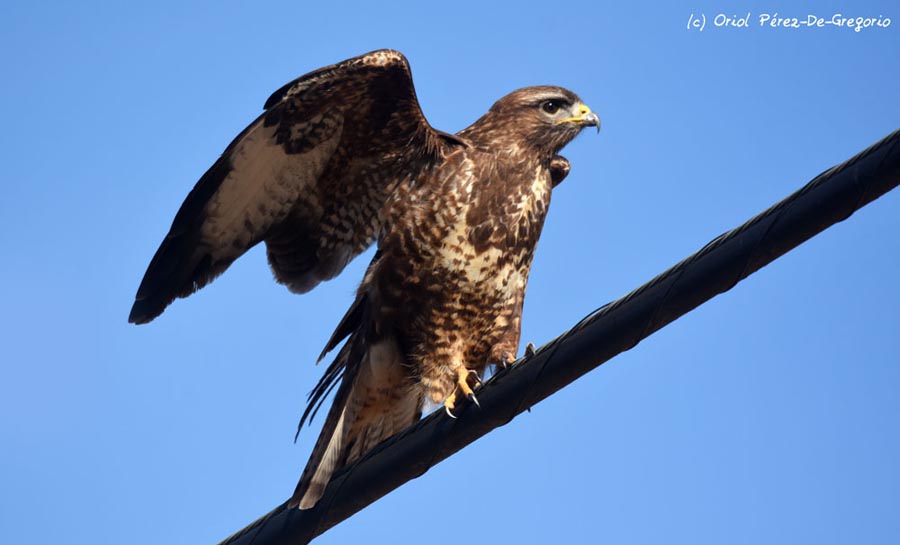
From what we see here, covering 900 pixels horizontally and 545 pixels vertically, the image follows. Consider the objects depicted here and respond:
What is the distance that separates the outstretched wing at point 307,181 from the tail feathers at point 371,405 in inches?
27.5

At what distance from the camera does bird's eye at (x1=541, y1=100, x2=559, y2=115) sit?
22.1 feet

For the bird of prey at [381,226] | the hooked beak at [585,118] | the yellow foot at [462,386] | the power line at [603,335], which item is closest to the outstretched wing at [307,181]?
the bird of prey at [381,226]

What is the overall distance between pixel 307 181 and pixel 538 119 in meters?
1.31

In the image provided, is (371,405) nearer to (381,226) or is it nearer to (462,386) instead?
(462,386)

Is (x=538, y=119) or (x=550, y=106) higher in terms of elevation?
(x=550, y=106)

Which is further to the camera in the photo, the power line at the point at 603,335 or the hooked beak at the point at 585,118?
the hooked beak at the point at 585,118

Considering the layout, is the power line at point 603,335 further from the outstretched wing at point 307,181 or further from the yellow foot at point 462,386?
the outstretched wing at point 307,181

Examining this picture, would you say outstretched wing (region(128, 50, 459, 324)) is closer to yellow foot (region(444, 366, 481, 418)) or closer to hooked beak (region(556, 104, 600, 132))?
hooked beak (region(556, 104, 600, 132))

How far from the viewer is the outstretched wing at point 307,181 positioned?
19.6 feet

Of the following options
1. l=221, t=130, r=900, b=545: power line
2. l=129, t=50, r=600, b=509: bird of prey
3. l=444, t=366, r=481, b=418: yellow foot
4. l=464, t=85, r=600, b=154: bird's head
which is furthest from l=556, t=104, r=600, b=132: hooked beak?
l=221, t=130, r=900, b=545: power line

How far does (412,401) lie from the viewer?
6207mm

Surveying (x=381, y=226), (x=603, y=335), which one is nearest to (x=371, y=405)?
(x=381, y=226)

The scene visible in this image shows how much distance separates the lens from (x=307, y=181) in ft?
20.9

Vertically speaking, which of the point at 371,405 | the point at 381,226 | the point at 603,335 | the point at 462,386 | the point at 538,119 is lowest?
the point at 603,335
